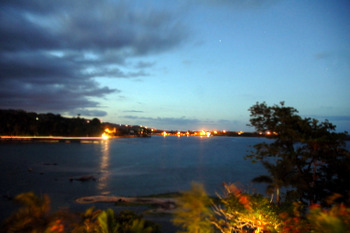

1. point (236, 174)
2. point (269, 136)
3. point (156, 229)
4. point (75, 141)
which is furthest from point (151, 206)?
point (75, 141)

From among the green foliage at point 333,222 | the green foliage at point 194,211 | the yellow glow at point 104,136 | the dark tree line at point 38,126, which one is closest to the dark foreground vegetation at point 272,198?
the green foliage at point 194,211

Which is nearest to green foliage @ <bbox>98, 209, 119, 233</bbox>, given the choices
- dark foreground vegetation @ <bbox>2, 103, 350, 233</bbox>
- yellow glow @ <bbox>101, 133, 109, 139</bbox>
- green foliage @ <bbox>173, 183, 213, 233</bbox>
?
dark foreground vegetation @ <bbox>2, 103, 350, 233</bbox>

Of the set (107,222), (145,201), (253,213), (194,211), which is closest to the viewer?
(107,222)

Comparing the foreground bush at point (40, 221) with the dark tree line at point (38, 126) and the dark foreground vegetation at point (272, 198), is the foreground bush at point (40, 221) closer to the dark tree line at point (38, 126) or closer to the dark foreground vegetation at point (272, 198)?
the dark foreground vegetation at point (272, 198)

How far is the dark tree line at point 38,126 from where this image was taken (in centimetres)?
11056

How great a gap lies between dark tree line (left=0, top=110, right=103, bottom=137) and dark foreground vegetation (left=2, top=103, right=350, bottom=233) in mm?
119625

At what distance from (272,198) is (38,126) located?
421ft

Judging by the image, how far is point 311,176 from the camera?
401 inches

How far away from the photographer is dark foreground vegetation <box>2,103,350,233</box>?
24.6ft

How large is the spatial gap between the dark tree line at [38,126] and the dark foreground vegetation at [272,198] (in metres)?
120

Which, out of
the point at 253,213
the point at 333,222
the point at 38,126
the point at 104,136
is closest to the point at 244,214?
the point at 253,213

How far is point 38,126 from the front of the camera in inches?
4724

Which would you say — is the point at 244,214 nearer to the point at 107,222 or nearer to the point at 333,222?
the point at 107,222

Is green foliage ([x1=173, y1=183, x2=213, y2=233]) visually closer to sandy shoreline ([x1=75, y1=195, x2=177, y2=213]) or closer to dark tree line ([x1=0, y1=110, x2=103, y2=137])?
sandy shoreline ([x1=75, y1=195, x2=177, y2=213])
